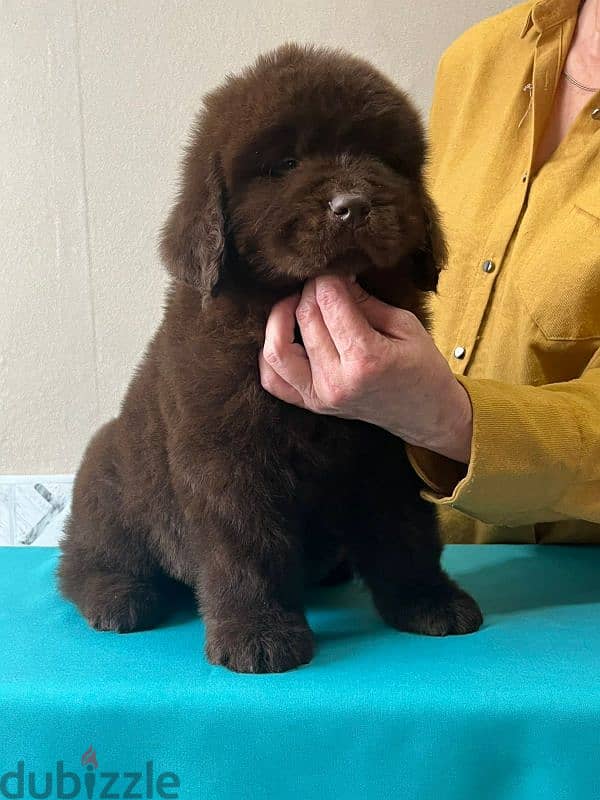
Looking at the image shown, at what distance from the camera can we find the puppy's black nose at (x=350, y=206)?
3.09 feet

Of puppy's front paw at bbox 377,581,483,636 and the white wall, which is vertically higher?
the white wall

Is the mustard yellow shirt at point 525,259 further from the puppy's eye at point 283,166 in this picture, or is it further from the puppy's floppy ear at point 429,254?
the puppy's eye at point 283,166

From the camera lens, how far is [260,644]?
1.07 m

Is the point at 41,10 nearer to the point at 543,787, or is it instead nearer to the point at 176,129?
the point at 176,129

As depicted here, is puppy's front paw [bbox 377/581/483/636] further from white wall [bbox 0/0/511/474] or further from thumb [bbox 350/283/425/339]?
white wall [bbox 0/0/511/474]

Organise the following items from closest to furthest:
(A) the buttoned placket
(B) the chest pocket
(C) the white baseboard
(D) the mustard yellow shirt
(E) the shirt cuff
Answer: (E) the shirt cuff
(D) the mustard yellow shirt
(B) the chest pocket
(A) the buttoned placket
(C) the white baseboard

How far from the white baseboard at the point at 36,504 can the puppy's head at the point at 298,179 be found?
164 cm

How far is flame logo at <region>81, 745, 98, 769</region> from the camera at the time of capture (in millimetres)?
1008

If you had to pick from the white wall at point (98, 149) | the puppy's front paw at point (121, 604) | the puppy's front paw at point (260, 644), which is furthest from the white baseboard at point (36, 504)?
the puppy's front paw at point (260, 644)

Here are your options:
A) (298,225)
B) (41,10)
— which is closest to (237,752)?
(298,225)

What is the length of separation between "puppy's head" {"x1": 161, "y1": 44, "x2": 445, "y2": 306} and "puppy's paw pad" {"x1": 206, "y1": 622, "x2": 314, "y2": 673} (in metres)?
0.46

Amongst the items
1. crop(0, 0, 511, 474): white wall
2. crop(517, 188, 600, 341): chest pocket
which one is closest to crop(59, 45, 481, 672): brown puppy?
crop(517, 188, 600, 341): chest pocket

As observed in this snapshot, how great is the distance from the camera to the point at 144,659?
1.14 metres

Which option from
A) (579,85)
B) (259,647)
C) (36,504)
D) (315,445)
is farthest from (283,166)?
(36,504)
